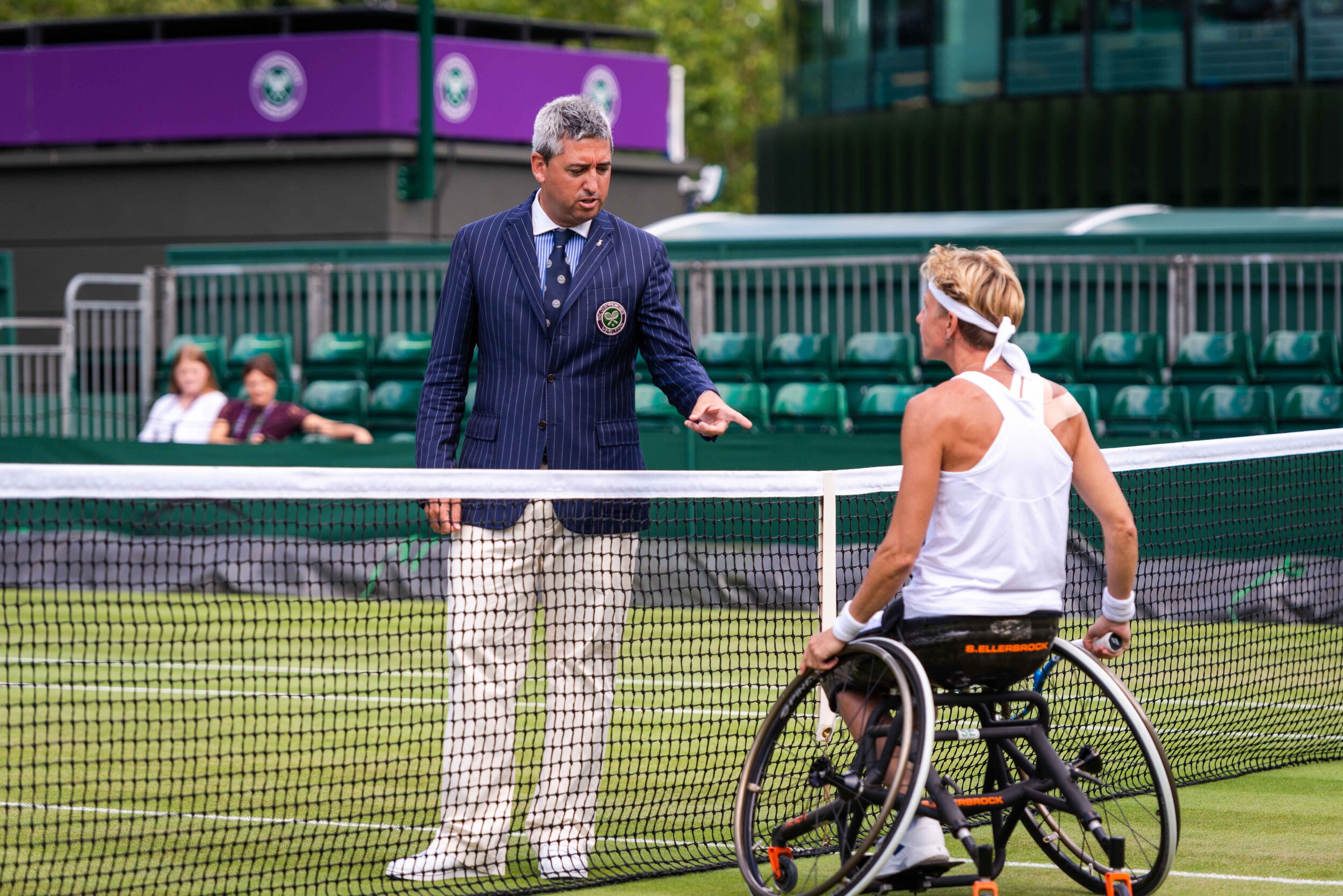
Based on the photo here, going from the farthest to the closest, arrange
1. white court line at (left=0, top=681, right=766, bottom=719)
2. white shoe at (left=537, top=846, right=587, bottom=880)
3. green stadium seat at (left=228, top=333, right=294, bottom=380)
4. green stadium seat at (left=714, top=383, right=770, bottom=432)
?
green stadium seat at (left=228, top=333, right=294, bottom=380) → green stadium seat at (left=714, top=383, right=770, bottom=432) → white court line at (left=0, top=681, right=766, bottom=719) → white shoe at (left=537, top=846, right=587, bottom=880)

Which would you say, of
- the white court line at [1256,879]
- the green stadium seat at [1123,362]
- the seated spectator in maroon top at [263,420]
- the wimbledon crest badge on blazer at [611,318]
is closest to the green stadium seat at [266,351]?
the seated spectator in maroon top at [263,420]

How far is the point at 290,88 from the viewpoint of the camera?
2155 cm

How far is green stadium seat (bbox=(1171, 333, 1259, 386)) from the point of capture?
13594 mm

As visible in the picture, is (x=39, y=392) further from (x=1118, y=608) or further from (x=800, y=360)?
(x=1118, y=608)

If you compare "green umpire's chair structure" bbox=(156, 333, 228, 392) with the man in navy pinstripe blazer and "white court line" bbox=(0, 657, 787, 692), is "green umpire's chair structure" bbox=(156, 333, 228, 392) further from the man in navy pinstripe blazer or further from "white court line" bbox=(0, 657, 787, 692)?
the man in navy pinstripe blazer

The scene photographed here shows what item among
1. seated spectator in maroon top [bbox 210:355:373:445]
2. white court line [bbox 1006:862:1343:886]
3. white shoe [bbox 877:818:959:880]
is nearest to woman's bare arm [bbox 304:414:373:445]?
seated spectator in maroon top [bbox 210:355:373:445]

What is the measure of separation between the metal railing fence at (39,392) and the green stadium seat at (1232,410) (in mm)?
8769

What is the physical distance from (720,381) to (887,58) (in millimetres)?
10702

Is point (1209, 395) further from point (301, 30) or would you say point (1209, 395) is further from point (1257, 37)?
point (301, 30)

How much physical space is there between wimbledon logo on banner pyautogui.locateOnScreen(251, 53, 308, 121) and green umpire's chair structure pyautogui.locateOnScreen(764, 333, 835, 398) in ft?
27.6

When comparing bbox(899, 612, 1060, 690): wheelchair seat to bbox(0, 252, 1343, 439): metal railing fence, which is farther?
bbox(0, 252, 1343, 439): metal railing fence

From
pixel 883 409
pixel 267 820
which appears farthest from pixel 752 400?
pixel 267 820

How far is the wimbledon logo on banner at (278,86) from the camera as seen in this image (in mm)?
21484

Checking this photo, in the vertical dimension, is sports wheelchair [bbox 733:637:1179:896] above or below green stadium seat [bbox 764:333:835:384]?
below
